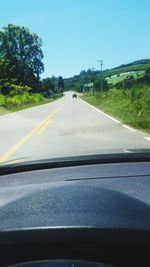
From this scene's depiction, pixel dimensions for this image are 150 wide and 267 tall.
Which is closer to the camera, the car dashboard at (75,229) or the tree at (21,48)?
the car dashboard at (75,229)

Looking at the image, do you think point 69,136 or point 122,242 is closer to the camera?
point 122,242

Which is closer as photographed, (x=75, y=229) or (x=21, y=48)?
(x=75, y=229)

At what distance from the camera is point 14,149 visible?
48.2ft

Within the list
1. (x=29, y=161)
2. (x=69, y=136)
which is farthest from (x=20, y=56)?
(x=29, y=161)

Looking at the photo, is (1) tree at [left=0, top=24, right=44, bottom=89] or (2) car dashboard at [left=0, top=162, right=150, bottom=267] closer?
(2) car dashboard at [left=0, top=162, right=150, bottom=267]

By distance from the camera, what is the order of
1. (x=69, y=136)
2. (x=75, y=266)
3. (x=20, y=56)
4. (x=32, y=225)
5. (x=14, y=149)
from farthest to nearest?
(x=20, y=56), (x=69, y=136), (x=14, y=149), (x=32, y=225), (x=75, y=266)

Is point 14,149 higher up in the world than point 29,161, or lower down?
lower down

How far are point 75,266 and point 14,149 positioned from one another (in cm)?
1339

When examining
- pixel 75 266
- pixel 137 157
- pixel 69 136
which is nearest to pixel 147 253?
pixel 75 266

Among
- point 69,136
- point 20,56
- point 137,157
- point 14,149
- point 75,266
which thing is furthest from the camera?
point 20,56

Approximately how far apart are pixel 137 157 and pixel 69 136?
15451mm

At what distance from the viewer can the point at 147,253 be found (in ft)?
4.90

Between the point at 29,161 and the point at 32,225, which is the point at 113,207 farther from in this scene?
the point at 29,161

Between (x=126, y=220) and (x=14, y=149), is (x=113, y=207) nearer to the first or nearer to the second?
(x=126, y=220)
